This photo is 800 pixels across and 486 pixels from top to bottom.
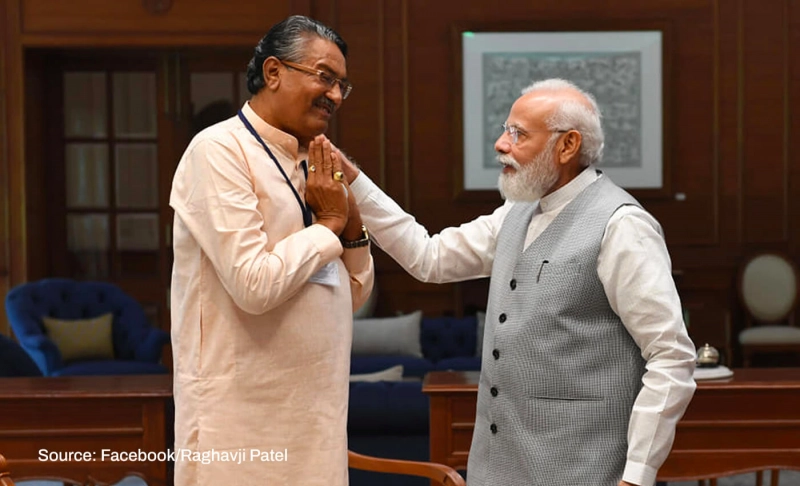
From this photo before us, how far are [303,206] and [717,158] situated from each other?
6680 mm

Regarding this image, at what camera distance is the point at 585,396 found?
2.26 meters

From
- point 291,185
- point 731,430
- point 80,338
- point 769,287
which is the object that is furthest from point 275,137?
point 769,287

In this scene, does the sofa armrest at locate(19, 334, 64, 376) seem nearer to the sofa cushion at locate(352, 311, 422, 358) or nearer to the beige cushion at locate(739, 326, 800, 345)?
the sofa cushion at locate(352, 311, 422, 358)

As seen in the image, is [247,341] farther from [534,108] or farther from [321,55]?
[534,108]

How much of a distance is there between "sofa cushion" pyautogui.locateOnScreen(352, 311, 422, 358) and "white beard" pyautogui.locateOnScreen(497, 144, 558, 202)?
15.9 feet

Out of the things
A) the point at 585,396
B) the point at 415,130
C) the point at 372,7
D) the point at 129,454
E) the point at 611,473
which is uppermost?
the point at 372,7

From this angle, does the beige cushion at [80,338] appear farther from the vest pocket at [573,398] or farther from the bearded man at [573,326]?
the vest pocket at [573,398]

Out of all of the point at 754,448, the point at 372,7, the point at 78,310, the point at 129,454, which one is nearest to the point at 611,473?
the point at 754,448

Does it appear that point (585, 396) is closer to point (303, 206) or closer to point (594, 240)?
point (594, 240)

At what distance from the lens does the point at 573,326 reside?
2277 millimetres

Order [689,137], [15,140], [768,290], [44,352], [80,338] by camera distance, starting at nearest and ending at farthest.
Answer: [44,352]
[80,338]
[768,290]
[15,140]
[689,137]

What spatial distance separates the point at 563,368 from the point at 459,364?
4601 millimetres

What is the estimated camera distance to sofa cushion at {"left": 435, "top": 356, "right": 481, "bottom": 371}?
22.3ft

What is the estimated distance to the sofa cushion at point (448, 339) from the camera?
24.7 feet
